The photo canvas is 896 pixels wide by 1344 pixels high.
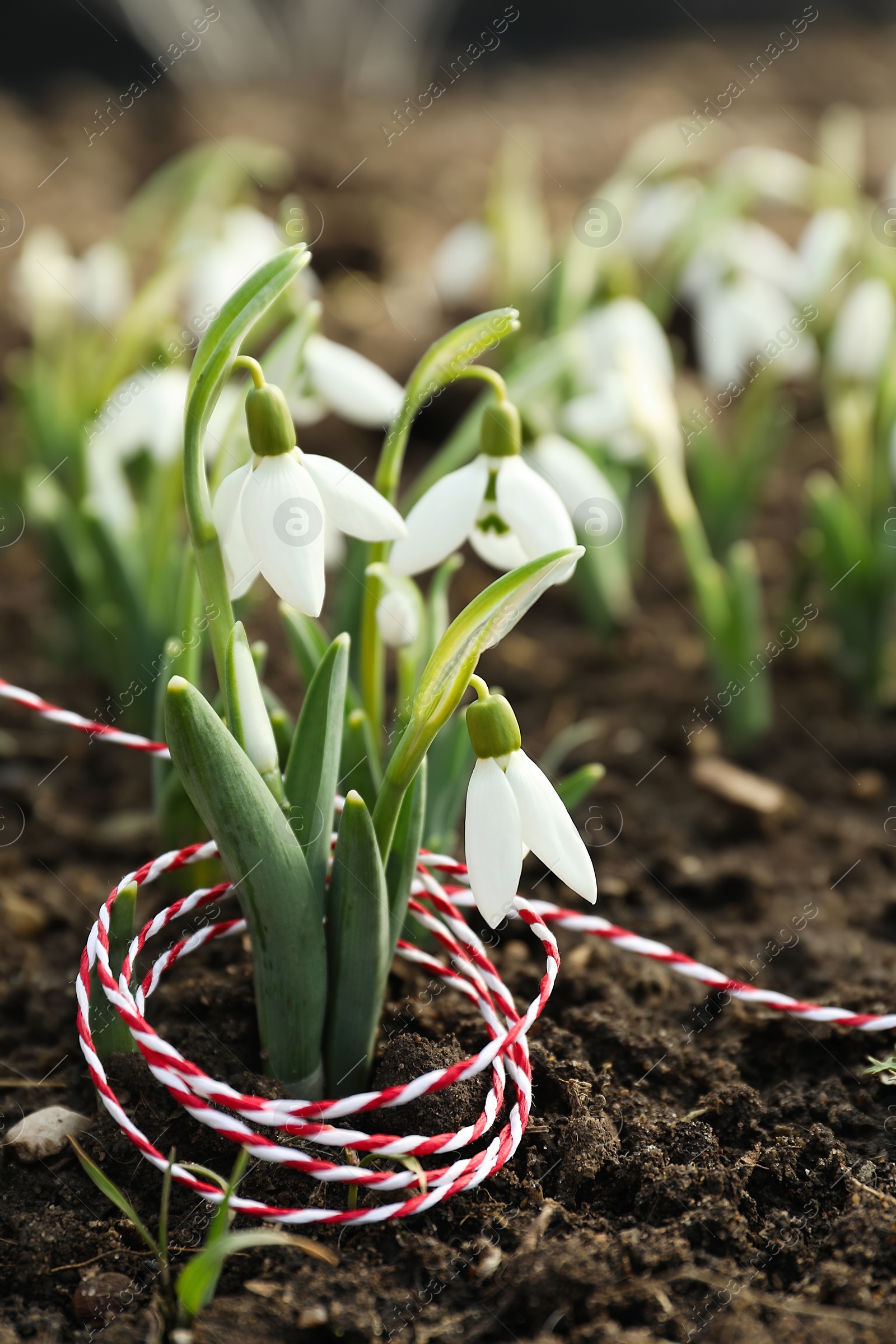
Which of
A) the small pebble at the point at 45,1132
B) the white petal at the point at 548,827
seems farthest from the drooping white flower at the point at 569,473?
the small pebble at the point at 45,1132

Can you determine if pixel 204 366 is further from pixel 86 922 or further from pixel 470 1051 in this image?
pixel 86 922

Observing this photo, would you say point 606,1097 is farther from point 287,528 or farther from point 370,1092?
point 287,528

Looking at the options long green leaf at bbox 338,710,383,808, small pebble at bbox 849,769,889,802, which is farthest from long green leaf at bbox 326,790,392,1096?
small pebble at bbox 849,769,889,802

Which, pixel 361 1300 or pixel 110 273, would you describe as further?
pixel 110 273

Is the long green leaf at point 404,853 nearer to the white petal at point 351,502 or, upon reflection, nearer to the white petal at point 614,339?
the white petal at point 351,502

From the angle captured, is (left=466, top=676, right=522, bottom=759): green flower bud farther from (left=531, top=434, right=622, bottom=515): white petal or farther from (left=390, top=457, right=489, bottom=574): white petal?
(left=531, top=434, right=622, bottom=515): white petal

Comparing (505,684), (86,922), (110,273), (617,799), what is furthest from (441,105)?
(86,922)

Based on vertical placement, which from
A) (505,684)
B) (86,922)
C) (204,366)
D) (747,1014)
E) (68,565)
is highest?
(204,366)
